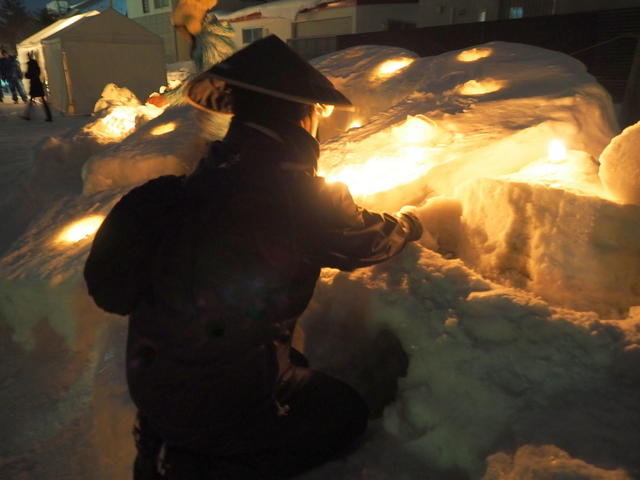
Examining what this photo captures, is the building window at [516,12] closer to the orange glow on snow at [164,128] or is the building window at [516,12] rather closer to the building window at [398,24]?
the building window at [398,24]

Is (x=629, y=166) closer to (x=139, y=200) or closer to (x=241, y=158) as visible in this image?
(x=241, y=158)

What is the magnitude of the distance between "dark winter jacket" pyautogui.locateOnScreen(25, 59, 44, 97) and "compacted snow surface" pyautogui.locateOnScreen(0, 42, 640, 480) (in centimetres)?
1010

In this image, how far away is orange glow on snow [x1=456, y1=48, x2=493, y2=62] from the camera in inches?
184

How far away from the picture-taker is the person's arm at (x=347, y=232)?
1.76 m

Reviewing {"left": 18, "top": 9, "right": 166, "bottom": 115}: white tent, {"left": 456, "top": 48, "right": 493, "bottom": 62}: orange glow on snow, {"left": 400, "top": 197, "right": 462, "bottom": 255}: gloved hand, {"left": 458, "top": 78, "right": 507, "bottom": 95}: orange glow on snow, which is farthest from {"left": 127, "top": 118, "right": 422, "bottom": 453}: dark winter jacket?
{"left": 18, "top": 9, "right": 166, "bottom": 115}: white tent

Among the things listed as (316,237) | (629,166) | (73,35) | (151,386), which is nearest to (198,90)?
(316,237)

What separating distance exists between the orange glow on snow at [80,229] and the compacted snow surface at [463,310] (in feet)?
0.19

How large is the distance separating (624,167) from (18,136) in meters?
12.4

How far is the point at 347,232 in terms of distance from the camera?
1.81 metres

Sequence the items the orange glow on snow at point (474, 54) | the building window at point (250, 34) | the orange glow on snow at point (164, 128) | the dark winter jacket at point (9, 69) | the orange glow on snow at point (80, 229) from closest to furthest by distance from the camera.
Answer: the orange glow on snow at point (80, 229)
the orange glow on snow at point (474, 54)
the orange glow on snow at point (164, 128)
the dark winter jacket at point (9, 69)
the building window at point (250, 34)

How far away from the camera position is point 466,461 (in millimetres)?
1730

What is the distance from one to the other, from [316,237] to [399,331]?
0.70 m

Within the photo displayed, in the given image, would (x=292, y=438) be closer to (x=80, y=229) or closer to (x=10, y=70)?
(x=80, y=229)

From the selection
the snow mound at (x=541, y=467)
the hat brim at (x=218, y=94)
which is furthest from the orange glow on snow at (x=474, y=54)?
the snow mound at (x=541, y=467)
